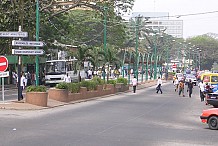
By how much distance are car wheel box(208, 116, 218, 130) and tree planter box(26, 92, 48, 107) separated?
33.1 ft

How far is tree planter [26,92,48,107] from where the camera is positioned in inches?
983

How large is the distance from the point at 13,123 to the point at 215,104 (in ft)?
42.8

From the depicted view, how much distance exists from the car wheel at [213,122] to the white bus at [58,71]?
33.6 metres

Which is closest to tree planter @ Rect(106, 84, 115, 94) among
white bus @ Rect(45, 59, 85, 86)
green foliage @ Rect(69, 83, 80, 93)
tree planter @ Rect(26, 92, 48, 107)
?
green foliage @ Rect(69, 83, 80, 93)

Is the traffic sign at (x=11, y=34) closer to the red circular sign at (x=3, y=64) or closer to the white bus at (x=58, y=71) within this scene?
the red circular sign at (x=3, y=64)

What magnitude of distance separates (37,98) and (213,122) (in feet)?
34.4

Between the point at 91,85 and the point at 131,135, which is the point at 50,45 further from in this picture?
the point at 131,135

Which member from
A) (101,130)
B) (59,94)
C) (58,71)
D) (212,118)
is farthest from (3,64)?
(58,71)

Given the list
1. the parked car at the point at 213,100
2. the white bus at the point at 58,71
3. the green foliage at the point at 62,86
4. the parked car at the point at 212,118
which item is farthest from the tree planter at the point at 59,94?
the white bus at the point at 58,71

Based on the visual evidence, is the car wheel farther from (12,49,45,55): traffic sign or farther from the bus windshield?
the bus windshield

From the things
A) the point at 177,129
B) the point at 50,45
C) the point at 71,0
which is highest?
the point at 71,0

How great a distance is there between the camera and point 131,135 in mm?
14820

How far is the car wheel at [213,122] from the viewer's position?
17875mm

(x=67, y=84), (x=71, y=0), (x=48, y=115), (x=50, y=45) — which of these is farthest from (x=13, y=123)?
(x=50, y=45)
